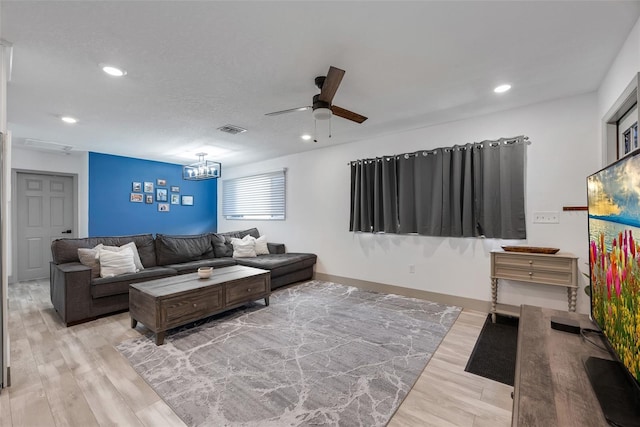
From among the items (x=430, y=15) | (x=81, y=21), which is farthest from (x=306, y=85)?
(x=81, y=21)

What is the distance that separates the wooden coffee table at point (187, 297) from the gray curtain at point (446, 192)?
76.1 inches

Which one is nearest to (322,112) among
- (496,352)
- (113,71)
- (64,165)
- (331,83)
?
(331,83)

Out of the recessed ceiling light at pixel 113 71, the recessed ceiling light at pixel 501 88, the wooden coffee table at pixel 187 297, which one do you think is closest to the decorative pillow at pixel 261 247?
the wooden coffee table at pixel 187 297

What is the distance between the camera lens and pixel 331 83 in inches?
82.9

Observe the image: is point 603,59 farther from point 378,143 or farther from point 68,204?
point 68,204

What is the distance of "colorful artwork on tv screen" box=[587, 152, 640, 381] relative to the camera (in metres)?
0.94

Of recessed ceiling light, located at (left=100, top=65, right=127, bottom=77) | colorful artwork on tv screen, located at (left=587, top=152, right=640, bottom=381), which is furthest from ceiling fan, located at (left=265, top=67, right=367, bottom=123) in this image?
colorful artwork on tv screen, located at (left=587, top=152, right=640, bottom=381)

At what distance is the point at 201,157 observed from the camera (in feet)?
18.0

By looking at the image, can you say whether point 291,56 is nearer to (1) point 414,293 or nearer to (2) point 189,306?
(2) point 189,306

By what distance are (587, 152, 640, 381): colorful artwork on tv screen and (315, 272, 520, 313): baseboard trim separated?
2.10m

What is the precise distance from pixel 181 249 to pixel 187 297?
6.68 feet

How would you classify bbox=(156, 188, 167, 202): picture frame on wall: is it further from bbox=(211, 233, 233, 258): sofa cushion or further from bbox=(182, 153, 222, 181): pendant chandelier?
bbox=(211, 233, 233, 258): sofa cushion

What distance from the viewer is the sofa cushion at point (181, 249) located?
172 inches

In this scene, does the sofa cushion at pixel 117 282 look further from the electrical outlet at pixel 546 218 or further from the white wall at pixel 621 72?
the white wall at pixel 621 72
